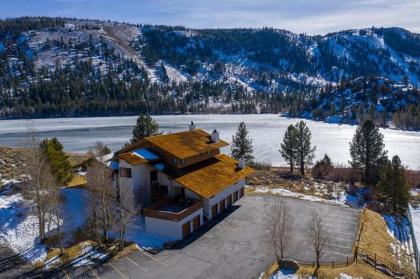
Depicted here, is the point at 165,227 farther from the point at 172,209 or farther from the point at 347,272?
the point at 347,272

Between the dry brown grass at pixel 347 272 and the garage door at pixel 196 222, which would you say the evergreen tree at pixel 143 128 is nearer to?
the garage door at pixel 196 222

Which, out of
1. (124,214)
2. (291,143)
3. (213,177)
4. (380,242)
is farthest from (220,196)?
(291,143)

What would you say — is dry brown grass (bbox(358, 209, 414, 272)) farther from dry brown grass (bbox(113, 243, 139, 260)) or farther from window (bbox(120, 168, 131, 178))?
window (bbox(120, 168, 131, 178))

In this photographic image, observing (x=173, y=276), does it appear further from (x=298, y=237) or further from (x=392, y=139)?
(x=392, y=139)

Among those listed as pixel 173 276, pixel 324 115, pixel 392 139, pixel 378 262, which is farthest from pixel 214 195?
pixel 324 115

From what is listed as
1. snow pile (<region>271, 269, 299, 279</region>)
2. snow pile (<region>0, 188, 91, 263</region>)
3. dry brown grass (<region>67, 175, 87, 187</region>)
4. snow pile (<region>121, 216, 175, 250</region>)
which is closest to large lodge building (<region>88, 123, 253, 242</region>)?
snow pile (<region>121, 216, 175, 250</region>)

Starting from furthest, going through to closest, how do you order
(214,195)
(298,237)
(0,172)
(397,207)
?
(397,207), (0,172), (214,195), (298,237)

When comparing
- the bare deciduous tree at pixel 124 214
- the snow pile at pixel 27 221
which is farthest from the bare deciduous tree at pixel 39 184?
the bare deciduous tree at pixel 124 214
